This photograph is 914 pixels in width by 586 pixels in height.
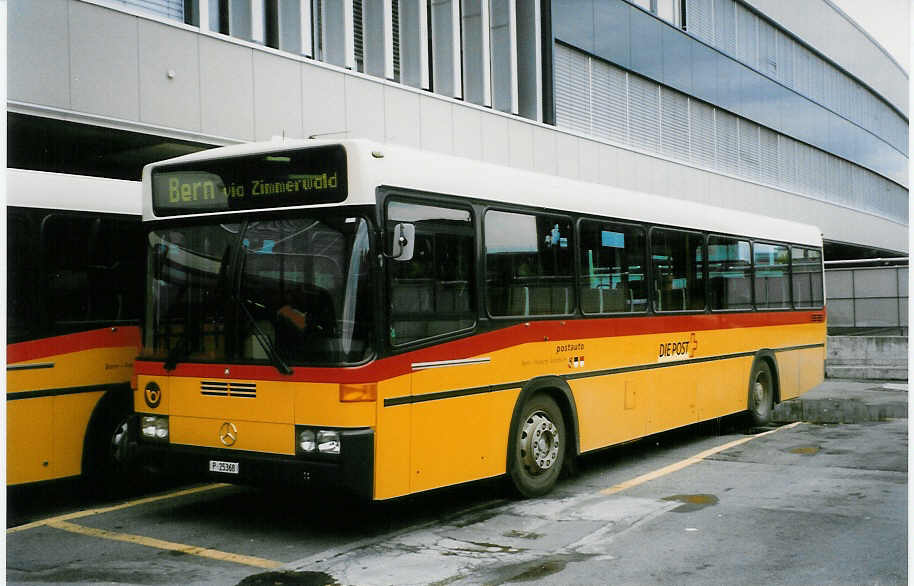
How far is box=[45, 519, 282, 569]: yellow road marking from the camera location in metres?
6.73

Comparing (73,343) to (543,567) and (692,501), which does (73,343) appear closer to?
(543,567)

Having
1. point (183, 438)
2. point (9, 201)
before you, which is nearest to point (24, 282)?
point (9, 201)

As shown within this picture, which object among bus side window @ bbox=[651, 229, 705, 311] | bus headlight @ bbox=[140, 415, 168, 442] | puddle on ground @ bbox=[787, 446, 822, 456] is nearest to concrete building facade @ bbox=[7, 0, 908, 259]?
bus side window @ bbox=[651, 229, 705, 311]

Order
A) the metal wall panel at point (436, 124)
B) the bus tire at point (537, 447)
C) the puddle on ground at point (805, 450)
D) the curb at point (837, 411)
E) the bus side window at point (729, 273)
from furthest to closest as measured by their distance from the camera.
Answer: the metal wall panel at point (436, 124), the curb at point (837, 411), the bus side window at point (729, 273), the puddle on ground at point (805, 450), the bus tire at point (537, 447)

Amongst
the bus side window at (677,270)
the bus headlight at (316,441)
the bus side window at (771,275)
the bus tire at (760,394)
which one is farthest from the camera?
the bus side window at (771,275)

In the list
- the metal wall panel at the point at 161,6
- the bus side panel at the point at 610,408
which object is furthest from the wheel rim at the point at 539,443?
the metal wall panel at the point at 161,6

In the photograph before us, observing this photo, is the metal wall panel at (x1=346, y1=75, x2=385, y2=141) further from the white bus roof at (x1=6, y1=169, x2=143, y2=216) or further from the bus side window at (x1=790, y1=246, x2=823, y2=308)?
the white bus roof at (x1=6, y1=169, x2=143, y2=216)

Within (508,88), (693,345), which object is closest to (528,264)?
(693,345)

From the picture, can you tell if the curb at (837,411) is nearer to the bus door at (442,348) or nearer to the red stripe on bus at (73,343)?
the bus door at (442,348)

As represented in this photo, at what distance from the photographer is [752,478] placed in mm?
9703

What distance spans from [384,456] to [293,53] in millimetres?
10073

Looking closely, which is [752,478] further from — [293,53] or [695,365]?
[293,53]

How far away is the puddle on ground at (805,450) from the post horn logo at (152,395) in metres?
7.28

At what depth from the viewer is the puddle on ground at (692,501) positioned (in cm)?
824
